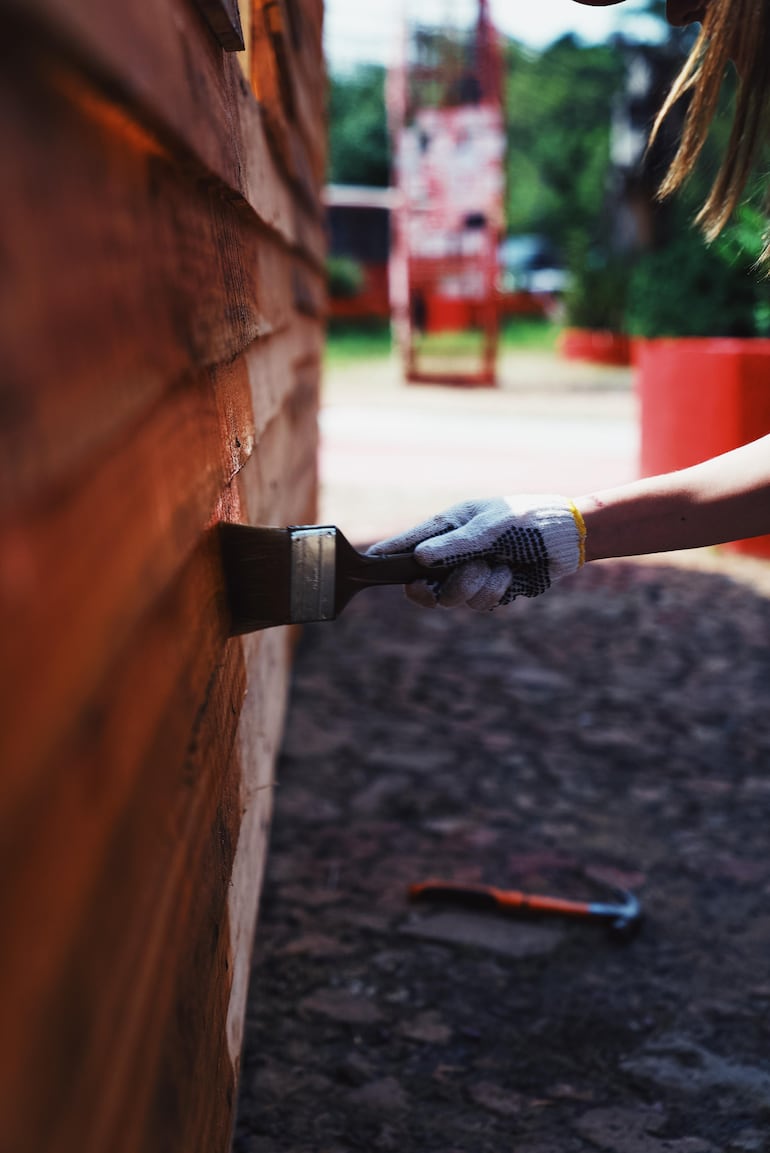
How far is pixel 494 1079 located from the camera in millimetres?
1991

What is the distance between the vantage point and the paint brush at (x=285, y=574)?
1.36 metres

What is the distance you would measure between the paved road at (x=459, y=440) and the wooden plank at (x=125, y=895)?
4681mm

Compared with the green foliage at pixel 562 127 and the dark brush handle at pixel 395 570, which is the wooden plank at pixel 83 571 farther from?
the green foliage at pixel 562 127

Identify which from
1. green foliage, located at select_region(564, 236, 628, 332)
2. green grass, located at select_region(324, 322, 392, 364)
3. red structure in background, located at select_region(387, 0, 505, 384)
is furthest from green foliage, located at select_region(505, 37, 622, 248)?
red structure in background, located at select_region(387, 0, 505, 384)

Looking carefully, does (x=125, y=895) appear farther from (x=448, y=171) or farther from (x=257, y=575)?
(x=448, y=171)

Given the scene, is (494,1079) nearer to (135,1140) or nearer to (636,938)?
(636,938)

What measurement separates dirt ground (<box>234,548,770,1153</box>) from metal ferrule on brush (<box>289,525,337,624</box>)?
946mm

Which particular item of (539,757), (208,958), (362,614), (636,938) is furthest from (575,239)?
(208,958)

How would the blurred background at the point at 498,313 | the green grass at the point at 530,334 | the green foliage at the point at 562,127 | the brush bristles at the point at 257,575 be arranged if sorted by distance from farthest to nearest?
the green foliage at the point at 562,127 < the green grass at the point at 530,334 < the blurred background at the point at 498,313 < the brush bristles at the point at 257,575

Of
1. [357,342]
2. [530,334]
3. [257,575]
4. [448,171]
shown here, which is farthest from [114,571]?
[530,334]

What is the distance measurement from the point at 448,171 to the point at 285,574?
12327 millimetres

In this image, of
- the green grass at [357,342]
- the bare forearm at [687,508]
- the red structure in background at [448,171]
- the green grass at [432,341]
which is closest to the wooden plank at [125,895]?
the bare forearm at [687,508]

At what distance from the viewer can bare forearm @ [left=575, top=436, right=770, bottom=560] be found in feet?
5.26

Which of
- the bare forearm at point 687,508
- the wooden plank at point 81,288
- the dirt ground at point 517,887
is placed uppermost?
the wooden plank at point 81,288
